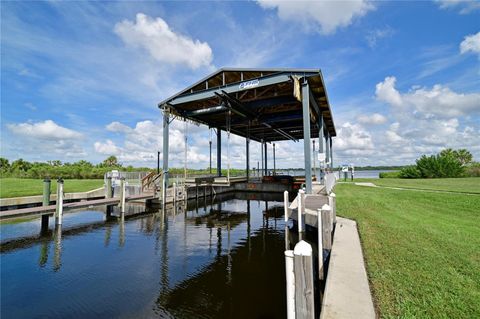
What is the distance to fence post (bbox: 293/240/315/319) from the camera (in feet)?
8.45

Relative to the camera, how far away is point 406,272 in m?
4.09

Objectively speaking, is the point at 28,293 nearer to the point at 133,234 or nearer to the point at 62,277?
the point at 62,277

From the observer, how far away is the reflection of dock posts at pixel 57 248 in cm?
664

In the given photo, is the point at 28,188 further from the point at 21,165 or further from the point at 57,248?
the point at 21,165

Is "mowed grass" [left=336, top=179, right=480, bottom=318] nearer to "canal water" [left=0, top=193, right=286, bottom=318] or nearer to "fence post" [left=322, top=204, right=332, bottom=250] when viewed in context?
"fence post" [left=322, top=204, right=332, bottom=250]

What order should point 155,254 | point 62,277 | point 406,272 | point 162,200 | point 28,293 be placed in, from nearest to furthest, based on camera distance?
1. point 406,272
2. point 28,293
3. point 62,277
4. point 155,254
5. point 162,200

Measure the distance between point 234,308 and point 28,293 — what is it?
4519mm

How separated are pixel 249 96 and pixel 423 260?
51.6 feet

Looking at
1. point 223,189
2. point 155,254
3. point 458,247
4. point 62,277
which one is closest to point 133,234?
point 155,254

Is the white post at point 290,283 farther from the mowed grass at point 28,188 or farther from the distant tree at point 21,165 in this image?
the distant tree at point 21,165

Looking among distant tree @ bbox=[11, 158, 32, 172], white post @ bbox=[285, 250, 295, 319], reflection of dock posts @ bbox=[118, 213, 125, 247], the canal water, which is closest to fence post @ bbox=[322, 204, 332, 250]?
the canal water

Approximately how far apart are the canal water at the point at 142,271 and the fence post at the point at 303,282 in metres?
1.83

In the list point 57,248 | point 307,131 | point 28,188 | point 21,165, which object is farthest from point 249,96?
point 21,165

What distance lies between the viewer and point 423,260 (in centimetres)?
454
